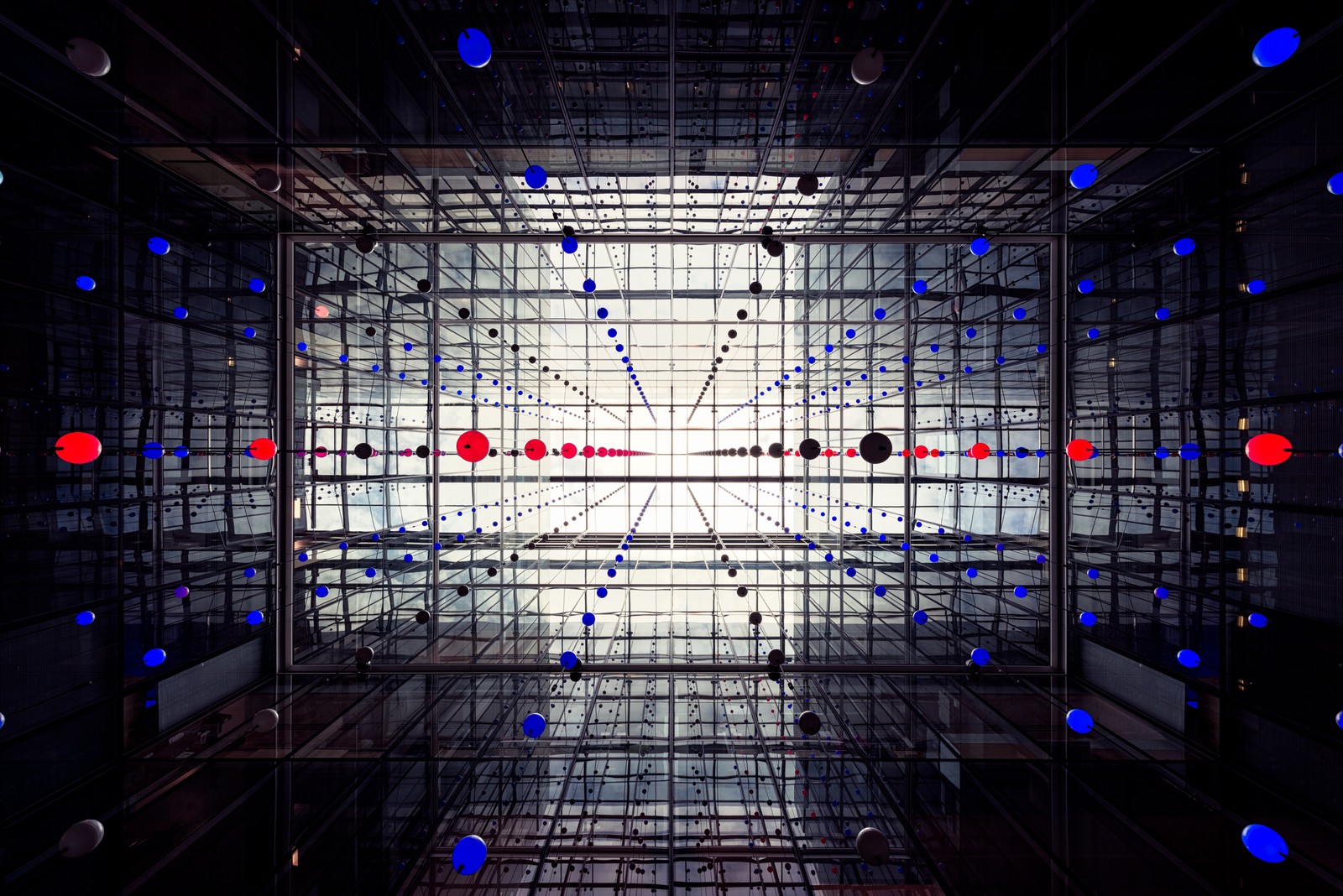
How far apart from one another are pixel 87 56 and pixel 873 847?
1070 cm

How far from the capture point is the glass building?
5.82 m

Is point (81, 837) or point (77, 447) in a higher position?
point (77, 447)

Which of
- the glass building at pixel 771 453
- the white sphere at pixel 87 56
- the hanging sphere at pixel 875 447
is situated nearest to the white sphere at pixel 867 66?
the glass building at pixel 771 453

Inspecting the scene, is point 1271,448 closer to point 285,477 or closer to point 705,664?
point 705,664

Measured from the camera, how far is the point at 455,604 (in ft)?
37.4

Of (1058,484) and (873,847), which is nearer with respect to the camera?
(873,847)

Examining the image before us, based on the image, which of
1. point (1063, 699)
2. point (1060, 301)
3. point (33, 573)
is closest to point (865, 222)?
point (1060, 301)

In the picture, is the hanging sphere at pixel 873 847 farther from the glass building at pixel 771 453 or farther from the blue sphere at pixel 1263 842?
the blue sphere at pixel 1263 842

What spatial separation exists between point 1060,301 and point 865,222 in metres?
3.76

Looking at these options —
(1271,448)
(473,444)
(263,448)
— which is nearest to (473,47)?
(473,444)

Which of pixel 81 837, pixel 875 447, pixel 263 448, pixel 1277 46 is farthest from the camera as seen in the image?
pixel 263 448

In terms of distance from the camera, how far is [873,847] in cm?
493

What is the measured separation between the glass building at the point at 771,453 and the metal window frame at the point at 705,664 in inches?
3.3

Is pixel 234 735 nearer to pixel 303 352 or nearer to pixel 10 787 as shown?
pixel 10 787
